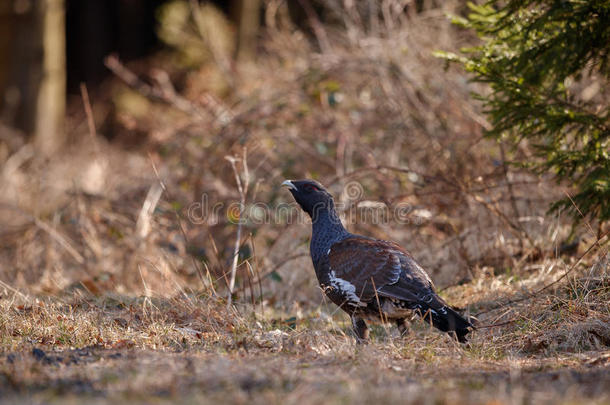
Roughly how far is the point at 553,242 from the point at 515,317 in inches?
72.3

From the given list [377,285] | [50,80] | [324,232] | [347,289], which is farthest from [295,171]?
[50,80]

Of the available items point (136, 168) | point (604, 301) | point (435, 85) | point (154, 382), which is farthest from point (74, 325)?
point (136, 168)

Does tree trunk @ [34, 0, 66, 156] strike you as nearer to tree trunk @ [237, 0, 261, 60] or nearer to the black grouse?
tree trunk @ [237, 0, 261, 60]

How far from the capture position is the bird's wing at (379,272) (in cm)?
509

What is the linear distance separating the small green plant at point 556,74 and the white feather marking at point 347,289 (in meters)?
2.15

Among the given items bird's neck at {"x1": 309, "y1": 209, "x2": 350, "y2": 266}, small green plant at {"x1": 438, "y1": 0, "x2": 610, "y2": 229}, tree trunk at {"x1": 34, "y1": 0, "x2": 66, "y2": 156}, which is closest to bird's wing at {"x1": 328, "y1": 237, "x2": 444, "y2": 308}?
bird's neck at {"x1": 309, "y1": 209, "x2": 350, "y2": 266}

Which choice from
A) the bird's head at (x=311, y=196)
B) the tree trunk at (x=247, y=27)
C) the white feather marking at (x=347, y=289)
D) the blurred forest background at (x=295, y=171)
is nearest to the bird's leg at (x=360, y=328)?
the white feather marking at (x=347, y=289)

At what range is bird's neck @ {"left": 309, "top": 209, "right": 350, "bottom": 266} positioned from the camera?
226 inches

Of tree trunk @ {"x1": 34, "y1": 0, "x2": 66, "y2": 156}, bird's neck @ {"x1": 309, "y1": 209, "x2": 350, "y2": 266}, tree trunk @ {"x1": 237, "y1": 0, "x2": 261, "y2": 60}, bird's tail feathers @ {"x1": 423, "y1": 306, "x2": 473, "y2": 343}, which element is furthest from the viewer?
tree trunk @ {"x1": 237, "y1": 0, "x2": 261, "y2": 60}

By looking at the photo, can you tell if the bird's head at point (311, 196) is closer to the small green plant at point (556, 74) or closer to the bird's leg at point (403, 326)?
the bird's leg at point (403, 326)

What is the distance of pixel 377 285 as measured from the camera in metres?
5.14

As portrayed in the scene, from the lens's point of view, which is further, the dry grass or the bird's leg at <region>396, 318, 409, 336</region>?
the bird's leg at <region>396, 318, 409, 336</region>

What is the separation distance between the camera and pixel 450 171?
7.75 metres

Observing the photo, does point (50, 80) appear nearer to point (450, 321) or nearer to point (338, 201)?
point (338, 201)
